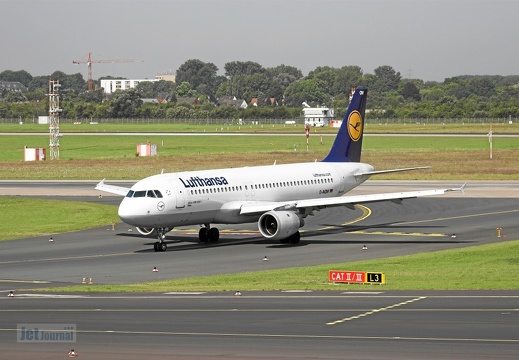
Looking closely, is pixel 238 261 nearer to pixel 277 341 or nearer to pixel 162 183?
pixel 162 183

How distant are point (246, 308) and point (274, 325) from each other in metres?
3.74

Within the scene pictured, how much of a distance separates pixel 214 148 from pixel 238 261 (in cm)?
10841

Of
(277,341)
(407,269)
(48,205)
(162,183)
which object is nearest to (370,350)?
(277,341)

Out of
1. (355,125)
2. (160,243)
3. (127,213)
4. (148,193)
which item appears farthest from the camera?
(355,125)

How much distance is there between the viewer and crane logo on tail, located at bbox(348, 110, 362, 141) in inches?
2785

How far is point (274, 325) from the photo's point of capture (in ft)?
103

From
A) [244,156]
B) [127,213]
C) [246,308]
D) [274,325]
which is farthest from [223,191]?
[244,156]

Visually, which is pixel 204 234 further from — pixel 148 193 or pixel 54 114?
pixel 54 114

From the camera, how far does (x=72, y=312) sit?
114 feet

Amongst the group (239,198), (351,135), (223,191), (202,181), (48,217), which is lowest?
(48,217)

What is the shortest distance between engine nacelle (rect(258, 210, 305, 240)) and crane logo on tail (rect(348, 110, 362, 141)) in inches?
557

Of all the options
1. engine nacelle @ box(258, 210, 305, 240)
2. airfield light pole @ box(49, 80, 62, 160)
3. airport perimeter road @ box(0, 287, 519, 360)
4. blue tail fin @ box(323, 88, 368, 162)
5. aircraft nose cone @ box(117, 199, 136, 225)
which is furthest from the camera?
airfield light pole @ box(49, 80, 62, 160)

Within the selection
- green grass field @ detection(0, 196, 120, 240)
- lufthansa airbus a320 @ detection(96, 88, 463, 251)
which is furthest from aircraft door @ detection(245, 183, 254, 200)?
green grass field @ detection(0, 196, 120, 240)

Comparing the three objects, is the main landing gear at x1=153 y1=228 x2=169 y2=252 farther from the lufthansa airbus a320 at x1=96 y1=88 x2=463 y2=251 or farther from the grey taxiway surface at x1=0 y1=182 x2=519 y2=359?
the grey taxiway surface at x1=0 y1=182 x2=519 y2=359
